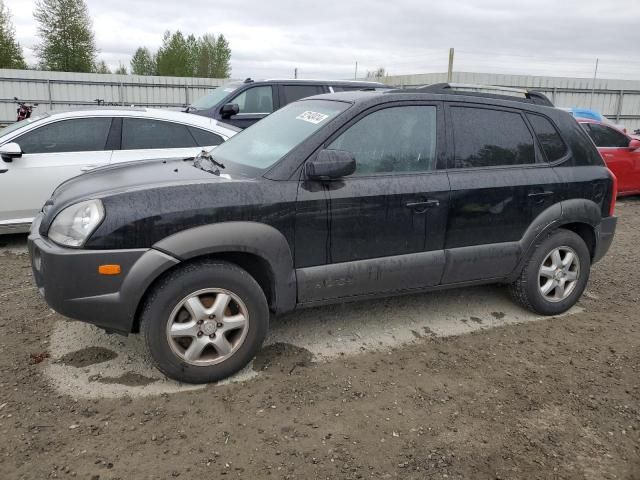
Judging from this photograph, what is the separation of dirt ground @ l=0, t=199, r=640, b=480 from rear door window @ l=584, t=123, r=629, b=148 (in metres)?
6.75

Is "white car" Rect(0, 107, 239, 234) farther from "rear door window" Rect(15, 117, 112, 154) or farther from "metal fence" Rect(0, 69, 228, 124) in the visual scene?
"metal fence" Rect(0, 69, 228, 124)

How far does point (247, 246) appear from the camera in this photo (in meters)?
3.24

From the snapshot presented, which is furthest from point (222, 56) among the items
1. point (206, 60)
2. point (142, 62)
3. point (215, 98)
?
point (215, 98)

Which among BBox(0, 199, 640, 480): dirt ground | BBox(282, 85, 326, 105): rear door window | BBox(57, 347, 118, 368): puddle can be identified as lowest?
BBox(0, 199, 640, 480): dirt ground

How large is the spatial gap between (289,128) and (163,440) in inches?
87.8

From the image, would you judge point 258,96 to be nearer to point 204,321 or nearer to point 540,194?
point 540,194

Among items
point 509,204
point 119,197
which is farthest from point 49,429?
point 509,204

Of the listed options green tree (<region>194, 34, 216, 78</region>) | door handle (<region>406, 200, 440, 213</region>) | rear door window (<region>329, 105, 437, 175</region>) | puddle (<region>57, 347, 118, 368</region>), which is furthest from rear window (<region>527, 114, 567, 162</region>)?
green tree (<region>194, 34, 216, 78</region>)

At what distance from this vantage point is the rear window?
4.36m

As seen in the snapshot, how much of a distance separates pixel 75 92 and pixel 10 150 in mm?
16915

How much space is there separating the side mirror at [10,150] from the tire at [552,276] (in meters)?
4.95

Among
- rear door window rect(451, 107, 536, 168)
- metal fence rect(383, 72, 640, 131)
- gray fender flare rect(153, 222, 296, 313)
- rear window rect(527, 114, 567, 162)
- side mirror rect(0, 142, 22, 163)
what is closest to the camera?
gray fender flare rect(153, 222, 296, 313)

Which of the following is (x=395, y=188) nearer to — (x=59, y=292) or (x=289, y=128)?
(x=289, y=128)

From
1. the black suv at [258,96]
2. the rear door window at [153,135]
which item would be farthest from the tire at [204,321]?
the black suv at [258,96]
